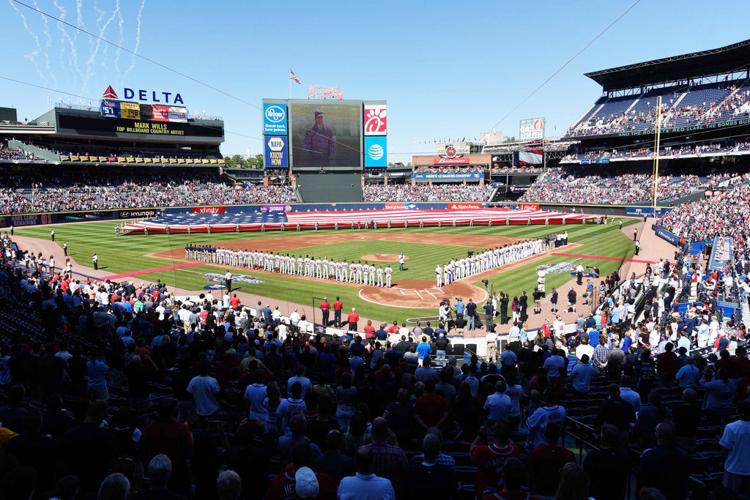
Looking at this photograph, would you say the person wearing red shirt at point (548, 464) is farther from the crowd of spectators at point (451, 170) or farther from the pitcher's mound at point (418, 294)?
the crowd of spectators at point (451, 170)

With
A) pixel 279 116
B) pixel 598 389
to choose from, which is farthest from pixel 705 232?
pixel 279 116

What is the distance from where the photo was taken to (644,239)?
43.4 m

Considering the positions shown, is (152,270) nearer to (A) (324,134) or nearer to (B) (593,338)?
(B) (593,338)

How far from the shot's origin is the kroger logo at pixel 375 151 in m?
78.3

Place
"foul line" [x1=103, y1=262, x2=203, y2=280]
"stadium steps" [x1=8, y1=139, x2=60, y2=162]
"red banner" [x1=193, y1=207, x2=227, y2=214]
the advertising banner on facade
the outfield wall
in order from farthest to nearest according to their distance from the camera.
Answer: the advertising banner on facade < "stadium steps" [x1=8, y1=139, x2=60, y2=162] < "red banner" [x1=193, y1=207, x2=227, y2=214] < the outfield wall < "foul line" [x1=103, y1=262, x2=203, y2=280]

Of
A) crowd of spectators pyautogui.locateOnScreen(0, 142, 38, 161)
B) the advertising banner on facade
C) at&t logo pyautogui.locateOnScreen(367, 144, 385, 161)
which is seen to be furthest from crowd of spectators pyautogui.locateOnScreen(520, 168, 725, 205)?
crowd of spectators pyautogui.locateOnScreen(0, 142, 38, 161)

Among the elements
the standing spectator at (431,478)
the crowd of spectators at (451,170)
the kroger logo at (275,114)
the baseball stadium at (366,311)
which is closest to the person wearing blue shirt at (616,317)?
the baseball stadium at (366,311)

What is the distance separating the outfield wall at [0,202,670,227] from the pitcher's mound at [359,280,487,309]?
43.0 metres

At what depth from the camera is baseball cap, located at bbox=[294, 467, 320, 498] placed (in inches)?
151

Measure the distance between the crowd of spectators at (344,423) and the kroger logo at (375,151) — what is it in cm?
6808

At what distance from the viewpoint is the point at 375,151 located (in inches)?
3093

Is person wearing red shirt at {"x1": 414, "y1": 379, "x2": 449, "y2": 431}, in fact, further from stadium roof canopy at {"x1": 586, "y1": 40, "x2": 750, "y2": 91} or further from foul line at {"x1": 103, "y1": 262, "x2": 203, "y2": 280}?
stadium roof canopy at {"x1": 586, "y1": 40, "x2": 750, "y2": 91}

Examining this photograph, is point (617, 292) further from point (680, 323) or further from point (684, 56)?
point (684, 56)

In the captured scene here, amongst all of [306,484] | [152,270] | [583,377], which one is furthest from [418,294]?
[306,484]
